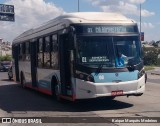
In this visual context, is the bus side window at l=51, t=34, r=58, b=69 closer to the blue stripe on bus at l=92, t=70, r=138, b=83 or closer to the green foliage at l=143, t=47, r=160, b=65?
the blue stripe on bus at l=92, t=70, r=138, b=83

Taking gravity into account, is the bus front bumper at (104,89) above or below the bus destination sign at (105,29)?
below

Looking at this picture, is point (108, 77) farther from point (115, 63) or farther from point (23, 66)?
point (23, 66)

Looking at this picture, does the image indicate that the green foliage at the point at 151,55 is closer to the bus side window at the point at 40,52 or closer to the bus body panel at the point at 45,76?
the bus body panel at the point at 45,76

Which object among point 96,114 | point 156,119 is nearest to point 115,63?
point 96,114

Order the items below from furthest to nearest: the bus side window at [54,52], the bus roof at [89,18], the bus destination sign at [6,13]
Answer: the bus destination sign at [6,13] < the bus side window at [54,52] < the bus roof at [89,18]

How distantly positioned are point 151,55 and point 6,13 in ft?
84.5

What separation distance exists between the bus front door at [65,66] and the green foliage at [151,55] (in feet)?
163

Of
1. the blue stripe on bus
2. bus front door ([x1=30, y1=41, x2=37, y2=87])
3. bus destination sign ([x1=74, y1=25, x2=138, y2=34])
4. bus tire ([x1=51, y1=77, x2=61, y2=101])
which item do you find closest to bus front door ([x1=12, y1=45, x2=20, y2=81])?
bus front door ([x1=30, y1=41, x2=37, y2=87])

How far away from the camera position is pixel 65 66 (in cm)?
1341

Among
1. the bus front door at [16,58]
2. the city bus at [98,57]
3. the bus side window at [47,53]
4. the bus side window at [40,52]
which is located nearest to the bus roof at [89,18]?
the city bus at [98,57]

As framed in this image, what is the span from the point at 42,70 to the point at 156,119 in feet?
24.7

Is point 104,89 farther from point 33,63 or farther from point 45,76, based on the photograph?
point 33,63

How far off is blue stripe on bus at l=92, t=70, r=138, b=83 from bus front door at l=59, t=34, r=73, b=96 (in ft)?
4.24

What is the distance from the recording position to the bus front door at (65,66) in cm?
1324
